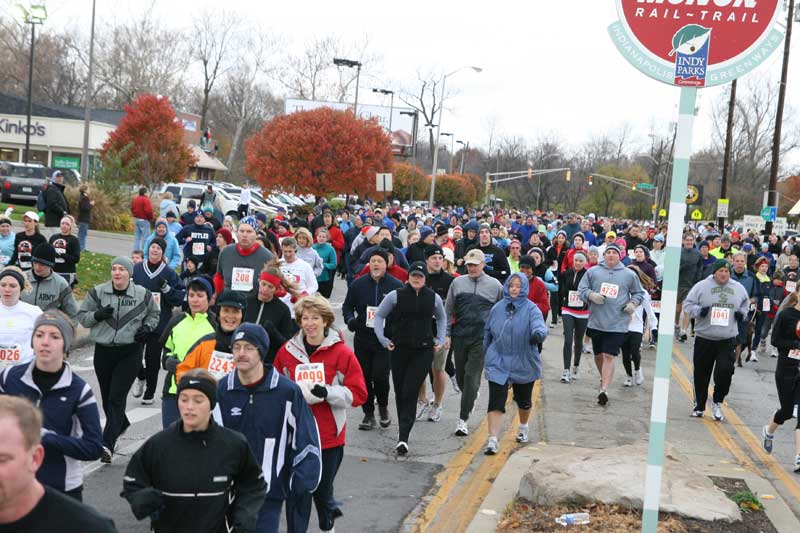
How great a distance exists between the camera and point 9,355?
286 inches

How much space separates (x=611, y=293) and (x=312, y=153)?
32070 mm

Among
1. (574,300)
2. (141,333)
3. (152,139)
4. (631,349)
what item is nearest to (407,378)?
(141,333)

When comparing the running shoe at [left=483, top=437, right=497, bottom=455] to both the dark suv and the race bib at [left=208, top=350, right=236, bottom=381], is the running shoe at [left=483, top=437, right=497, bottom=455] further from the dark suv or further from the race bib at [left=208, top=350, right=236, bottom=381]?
the dark suv

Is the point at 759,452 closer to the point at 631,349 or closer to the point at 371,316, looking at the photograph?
Answer: the point at 631,349

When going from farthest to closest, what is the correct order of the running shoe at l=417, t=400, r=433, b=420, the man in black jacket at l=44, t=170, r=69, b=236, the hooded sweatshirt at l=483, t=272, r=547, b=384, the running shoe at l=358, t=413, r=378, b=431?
the man in black jacket at l=44, t=170, r=69, b=236
the running shoe at l=417, t=400, r=433, b=420
the running shoe at l=358, t=413, r=378, b=431
the hooded sweatshirt at l=483, t=272, r=547, b=384

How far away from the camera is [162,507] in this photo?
432 centimetres

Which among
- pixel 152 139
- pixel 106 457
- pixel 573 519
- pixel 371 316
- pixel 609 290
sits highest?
pixel 152 139

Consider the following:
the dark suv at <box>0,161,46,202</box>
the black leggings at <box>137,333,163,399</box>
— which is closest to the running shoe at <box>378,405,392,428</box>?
the black leggings at <box>137,333,163,399</box>

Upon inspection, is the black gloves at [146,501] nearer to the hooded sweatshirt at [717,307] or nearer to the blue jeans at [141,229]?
the hooded sweatshirt at [717,307]

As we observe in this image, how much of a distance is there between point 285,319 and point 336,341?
2.16 metres

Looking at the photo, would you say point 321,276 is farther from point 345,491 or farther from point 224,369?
point 224,369

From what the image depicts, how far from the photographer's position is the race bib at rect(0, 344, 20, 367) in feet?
23.7

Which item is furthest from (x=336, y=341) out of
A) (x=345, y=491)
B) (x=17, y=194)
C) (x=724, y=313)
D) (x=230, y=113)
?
(x=230, y=113)

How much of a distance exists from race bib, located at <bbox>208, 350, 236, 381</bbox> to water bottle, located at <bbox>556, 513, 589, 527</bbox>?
2635 millimetres
